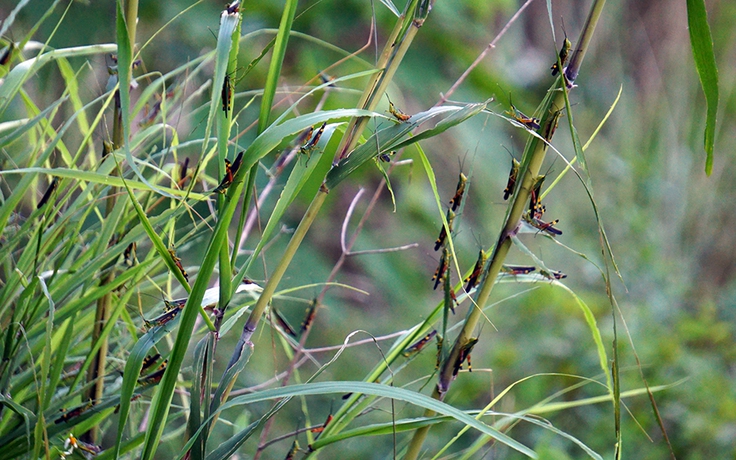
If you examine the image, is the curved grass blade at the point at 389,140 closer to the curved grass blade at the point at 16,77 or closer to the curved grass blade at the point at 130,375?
the curved grass blade at the point at 130,375

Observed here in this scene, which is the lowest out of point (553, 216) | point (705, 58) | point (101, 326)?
point (101, 326)

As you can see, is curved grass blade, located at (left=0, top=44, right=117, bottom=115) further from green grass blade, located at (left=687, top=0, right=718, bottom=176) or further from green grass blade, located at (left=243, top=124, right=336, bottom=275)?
green grass blade, located at (left=687, top=0, right=718, bottom=176)

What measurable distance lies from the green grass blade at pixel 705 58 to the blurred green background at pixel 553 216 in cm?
22

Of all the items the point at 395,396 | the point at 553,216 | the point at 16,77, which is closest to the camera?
the point at 395,396

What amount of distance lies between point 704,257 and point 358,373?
57.4 inches

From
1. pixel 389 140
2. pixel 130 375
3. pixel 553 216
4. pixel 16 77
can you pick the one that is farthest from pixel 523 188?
pixel 553 216

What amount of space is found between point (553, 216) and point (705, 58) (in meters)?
2.17

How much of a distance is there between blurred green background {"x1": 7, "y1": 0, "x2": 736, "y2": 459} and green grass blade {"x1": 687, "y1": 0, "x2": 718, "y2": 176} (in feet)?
0.73

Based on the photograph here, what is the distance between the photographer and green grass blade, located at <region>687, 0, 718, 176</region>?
31 cm

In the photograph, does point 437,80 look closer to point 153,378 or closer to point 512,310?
A: point 512,310

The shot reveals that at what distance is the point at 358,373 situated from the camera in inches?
75.5

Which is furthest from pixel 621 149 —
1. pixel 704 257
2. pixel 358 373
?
pixel 358 373

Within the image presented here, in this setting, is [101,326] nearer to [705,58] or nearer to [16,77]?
[16,77]

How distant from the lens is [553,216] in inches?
94.7
